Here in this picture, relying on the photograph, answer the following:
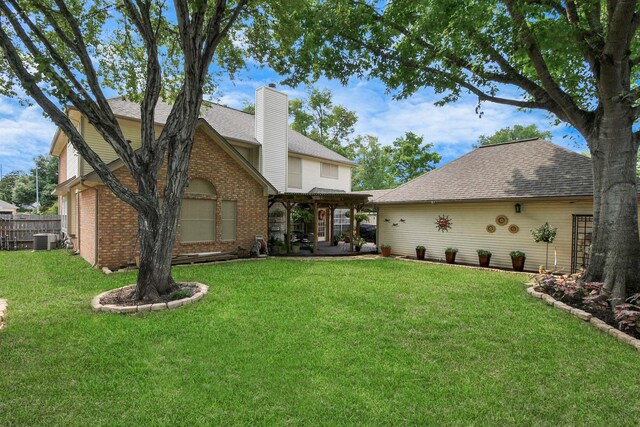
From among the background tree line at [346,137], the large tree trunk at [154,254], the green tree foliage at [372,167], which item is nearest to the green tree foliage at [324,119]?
the background tree line at [346,137]

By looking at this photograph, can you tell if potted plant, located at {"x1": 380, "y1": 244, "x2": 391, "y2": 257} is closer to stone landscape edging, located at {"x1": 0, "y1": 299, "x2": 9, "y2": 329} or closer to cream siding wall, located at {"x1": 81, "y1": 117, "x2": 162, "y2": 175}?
cream siding wall, located at {"x1": 81, "y1": 117, "x2": 162, "y2": 175}

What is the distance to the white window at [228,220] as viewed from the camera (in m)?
12.0

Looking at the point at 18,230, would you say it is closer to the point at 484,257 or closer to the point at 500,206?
the point at 484,257

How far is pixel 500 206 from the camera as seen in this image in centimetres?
1135

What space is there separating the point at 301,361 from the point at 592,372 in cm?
343

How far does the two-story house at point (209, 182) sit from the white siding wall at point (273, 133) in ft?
0.17

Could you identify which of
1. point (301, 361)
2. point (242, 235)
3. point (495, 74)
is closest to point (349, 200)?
point (242, 235)

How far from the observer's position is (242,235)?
12484mm

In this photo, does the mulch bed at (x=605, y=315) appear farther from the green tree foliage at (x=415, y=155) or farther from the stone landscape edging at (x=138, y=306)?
the green tree foliage at (x=415, y=155)

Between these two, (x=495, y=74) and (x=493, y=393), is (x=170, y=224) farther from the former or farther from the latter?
(x=495, y=74)

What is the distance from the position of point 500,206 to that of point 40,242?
767 inches

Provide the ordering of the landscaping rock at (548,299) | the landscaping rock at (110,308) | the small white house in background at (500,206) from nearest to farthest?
1. the landscaping rock at (110,308)
2. the landscaping rock at (548,299)
3. the small white house in background at (500,206)

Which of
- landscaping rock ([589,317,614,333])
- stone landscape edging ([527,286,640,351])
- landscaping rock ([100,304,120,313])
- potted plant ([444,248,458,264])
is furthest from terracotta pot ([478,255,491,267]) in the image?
landscaping rock ([100,304,120,313])

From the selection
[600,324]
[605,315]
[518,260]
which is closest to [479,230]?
[518,260]
